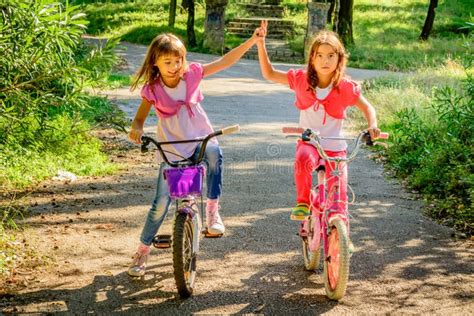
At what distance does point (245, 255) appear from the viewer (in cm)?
635

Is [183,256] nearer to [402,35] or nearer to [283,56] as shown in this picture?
[283,56]

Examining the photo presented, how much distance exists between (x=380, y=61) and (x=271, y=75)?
2250 cm

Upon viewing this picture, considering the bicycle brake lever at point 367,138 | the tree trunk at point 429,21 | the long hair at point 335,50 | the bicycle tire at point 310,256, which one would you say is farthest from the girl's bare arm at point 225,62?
the tree trunk at point 429,21

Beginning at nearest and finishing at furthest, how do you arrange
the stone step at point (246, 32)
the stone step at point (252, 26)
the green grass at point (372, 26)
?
the green grass at point (372, 26), the stone step at point (246, 32), the stone step at point (252, 26)

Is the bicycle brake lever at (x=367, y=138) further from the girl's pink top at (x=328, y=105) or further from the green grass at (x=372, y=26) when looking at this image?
the green grass at (x=372, y=26)

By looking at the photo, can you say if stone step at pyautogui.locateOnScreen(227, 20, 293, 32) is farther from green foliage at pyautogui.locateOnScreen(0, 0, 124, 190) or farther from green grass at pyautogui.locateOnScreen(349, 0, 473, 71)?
green foliage at pyautogui.locateOnScreen(0, 0, 124, 190)

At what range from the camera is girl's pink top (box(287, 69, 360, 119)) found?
17.8 feet

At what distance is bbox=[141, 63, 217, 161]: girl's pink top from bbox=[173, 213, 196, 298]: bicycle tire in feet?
1.85

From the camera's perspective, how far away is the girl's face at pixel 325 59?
534 centimetres

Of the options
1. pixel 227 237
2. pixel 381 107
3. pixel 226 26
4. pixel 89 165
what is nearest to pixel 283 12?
pixel 226 26

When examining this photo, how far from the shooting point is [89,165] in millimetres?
9602

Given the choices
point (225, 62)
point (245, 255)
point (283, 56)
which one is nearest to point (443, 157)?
point (245, 255)

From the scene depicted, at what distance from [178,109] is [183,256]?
3.71 ft

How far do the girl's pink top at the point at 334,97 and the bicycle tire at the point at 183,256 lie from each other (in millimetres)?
1285
